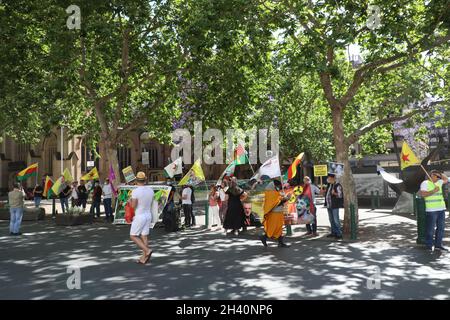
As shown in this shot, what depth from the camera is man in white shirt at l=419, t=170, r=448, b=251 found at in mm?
10188

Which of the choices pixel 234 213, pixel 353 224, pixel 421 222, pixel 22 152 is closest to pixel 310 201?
pixel 353 224

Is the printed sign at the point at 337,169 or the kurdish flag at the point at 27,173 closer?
the printed sign at the point at 337,169

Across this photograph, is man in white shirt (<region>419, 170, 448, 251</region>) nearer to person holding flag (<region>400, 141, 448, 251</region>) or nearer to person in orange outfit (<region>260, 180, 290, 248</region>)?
person holding flag (<region>400, 141, 448, 251</region>)

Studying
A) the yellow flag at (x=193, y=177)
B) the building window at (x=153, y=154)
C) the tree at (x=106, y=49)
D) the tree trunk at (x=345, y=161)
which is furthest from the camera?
the building window at (x=153, y=154)

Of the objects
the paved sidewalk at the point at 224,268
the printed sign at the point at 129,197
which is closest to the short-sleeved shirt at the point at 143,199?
the paved sidewalk at the point at 224,268

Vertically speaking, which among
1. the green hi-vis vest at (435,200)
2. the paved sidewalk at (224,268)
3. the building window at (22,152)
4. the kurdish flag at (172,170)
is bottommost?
the paved sidewalk at (224,268)

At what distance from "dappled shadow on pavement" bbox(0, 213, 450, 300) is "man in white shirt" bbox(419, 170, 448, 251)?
434 millimetres

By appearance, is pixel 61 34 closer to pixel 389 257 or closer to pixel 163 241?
pixel 163 241

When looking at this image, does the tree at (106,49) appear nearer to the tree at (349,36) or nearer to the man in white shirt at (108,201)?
the man in white shirt at (108,201)

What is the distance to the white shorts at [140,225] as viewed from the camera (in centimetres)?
910

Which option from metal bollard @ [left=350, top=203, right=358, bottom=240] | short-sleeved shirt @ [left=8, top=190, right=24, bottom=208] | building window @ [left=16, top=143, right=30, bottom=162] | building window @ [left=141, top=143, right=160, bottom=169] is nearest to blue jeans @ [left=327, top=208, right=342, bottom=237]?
metal bollard @ [left=350, top=203, right=358, bottom=240]

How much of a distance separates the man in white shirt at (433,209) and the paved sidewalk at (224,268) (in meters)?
0.42

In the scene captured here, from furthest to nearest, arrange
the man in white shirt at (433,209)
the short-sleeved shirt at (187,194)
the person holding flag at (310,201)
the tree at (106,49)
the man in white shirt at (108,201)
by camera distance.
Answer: the man in white shirt at (108,201), the tree at (106,49), the short-sleeved shirt at (187,194), the person holding flag at (310,201), the man in white shirt at (433,209)

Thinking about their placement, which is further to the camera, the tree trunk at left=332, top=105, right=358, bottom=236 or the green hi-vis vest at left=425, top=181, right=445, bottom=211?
the tree trunk at left=332, top=105, right=358, bottom=236
